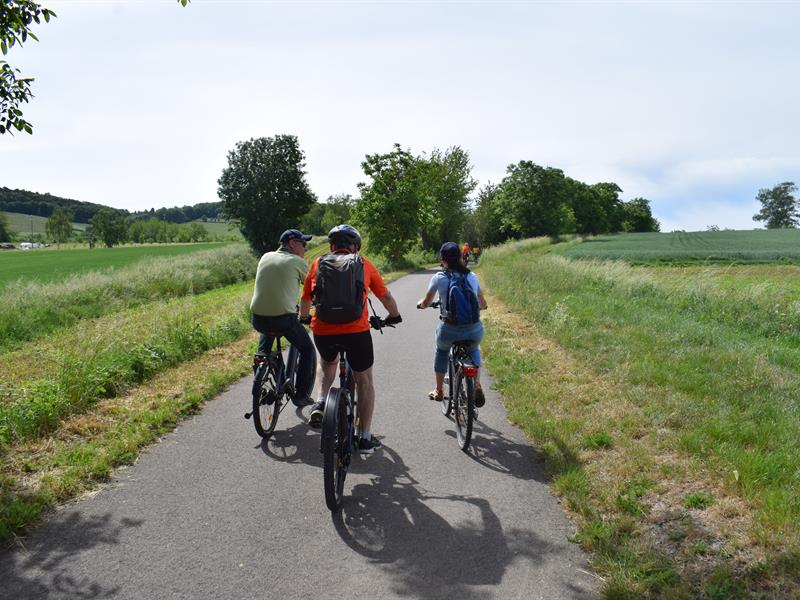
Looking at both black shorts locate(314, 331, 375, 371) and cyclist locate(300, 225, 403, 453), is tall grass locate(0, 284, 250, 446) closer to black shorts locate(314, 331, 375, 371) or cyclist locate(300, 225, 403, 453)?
cyclist locate(300, 225, 403, 453)

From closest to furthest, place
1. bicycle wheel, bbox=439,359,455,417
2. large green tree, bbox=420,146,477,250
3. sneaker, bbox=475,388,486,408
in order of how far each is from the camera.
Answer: sneaker, bbox=475,388,486,408
bicycle wheel, bbox=439,359,455,417
large green tree, bbox=420,146,477,250

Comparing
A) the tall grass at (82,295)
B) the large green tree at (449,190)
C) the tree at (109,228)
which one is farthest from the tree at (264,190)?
the tree at (109,228)

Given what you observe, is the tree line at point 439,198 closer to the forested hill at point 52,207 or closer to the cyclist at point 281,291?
the cyclist at point 281,291

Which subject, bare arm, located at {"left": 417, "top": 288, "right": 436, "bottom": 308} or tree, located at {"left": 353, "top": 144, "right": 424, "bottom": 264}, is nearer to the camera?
bare arm, located at {"left": 417, "top": 288, "right": 436, "bottom": 308}

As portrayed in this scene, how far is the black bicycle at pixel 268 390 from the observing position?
5.36 meters

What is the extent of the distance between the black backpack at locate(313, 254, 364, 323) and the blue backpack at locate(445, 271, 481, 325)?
60.0 inches

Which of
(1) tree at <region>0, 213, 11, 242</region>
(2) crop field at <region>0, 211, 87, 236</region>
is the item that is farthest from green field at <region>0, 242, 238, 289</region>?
(2) crop field at <region>0, 211, 87, 236</region>

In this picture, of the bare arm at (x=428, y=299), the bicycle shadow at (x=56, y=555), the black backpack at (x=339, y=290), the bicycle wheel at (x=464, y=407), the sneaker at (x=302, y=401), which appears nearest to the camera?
the bicycle shadow at (x=56, y=555)

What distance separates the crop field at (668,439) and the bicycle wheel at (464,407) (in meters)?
0.75

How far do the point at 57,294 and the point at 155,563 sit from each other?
61.1 feet

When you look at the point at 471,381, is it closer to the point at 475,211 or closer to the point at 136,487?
the point at 136,487

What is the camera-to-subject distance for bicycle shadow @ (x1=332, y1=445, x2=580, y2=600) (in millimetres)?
3141

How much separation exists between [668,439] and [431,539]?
2.69 metres

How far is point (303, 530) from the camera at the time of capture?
12.1 feet
